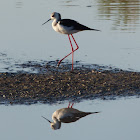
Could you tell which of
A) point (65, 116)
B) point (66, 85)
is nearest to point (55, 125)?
point (65, 116)

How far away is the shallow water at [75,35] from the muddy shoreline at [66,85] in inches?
25.8

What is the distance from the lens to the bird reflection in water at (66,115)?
6.70m

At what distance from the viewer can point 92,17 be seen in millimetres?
15273

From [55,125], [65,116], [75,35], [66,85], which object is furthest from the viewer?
Result: [75,35]

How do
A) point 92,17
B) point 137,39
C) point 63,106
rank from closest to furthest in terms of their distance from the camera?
point 63,106 < point 137,39 < point 92,17

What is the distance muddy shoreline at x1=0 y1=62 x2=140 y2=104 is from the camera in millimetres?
7773

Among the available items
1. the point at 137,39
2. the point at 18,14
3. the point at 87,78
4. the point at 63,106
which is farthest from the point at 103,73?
the point at 18,14

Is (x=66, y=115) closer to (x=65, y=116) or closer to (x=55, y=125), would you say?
(x=65, y=116)

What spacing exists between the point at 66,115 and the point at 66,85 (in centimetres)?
134

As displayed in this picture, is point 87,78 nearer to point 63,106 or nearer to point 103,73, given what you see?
point 103,73

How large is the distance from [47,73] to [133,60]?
6.48 feet

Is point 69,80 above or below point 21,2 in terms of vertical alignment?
above

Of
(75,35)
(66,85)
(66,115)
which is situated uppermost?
(66,115)

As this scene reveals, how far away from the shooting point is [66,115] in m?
7.04
